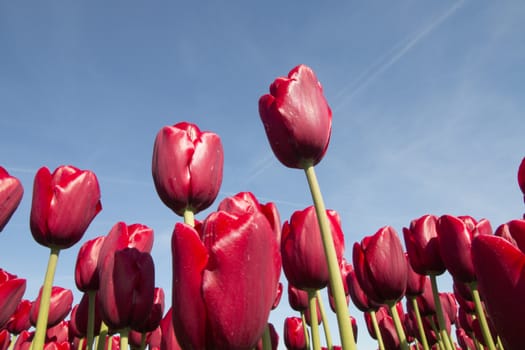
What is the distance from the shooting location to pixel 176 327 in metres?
0.91

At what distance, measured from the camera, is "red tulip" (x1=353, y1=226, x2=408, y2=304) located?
Answer: 215cm

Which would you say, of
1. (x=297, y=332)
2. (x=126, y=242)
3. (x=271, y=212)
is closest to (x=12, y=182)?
(x=126, y=242)

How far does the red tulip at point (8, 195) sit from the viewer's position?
1.82m

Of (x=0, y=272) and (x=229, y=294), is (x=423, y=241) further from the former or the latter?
(x=0, y=272)

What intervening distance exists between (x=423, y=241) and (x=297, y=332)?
1679mm

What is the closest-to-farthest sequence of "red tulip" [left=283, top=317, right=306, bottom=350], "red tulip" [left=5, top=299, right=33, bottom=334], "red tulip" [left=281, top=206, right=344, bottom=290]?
"red tulip" [left=281, top=206, right=344, bottom=290] → "red tulip" [left=5, top=299, right=33, bottom=334] → "red tulip" [left=283, top=317, right=306, bottom=350]

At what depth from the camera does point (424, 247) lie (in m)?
2.49

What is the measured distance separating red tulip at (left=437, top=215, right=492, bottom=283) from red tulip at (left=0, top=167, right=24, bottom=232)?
1977mm

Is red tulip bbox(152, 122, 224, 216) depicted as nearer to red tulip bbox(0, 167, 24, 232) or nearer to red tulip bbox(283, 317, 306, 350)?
red tulip bbox(0, 167, 24, 232)

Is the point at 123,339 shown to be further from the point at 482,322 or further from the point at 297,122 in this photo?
the point at 482,322

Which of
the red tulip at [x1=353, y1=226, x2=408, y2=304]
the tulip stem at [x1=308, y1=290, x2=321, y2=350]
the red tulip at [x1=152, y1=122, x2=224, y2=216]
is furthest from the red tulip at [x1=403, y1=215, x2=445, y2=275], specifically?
the red tulip at [x1=152, y1=122, x2=224, y2=216]

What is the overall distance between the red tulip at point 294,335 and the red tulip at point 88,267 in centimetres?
205

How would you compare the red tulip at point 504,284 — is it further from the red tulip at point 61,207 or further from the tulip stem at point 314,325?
the red tulip at point 61,207

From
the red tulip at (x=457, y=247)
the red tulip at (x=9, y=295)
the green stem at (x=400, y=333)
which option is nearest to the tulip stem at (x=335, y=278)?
the green stem at (x=400, y=333)
